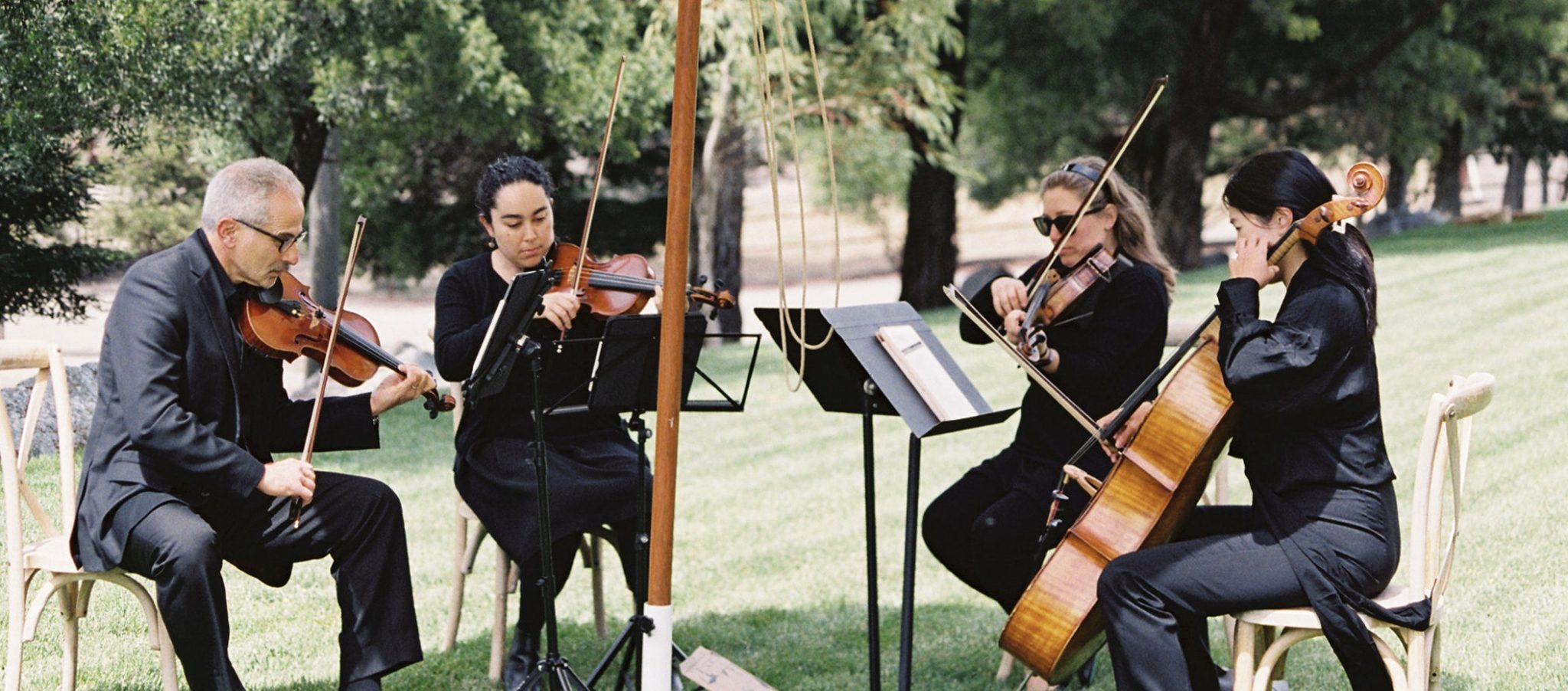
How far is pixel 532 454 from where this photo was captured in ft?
11.4

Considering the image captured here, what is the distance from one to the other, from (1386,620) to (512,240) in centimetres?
245

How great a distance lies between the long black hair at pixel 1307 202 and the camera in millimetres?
3117

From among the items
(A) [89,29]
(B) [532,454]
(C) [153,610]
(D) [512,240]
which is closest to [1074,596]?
(B) [532,454]

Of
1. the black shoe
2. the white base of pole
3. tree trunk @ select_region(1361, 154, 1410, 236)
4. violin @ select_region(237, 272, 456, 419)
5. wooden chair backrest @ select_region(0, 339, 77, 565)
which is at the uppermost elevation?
violin @ select_region(237, 272, 456, 419)

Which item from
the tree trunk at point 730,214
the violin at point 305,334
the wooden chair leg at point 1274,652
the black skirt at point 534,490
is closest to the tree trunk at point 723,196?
the tree trunk at point 730,214

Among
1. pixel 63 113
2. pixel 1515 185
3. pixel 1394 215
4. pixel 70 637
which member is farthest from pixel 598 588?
pixel 1515 185

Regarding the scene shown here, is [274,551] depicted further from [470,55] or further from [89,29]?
[470,55]

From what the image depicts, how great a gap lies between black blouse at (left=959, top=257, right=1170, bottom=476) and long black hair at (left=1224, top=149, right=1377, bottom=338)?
95 cm

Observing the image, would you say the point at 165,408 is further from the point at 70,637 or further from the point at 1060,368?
the point at 1060,368

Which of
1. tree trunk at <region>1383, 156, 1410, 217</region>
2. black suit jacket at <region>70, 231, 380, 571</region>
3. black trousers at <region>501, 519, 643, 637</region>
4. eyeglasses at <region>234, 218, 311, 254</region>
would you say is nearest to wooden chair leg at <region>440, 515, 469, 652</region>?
black trousers at <region>501, 519, 643, 637</region>

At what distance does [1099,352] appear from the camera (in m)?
4.09

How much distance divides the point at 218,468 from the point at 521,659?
1218 millimetres

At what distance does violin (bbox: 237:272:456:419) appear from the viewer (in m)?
3.46

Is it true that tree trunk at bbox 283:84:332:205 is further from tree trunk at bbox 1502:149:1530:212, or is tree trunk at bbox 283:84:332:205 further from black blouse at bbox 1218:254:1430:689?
tree trunk at bbox 1502:149:1530:212
